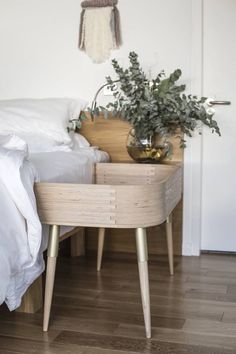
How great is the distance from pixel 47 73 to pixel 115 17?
21.0 inches

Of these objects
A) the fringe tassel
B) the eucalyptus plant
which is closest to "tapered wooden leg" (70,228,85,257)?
the eucalyptus plant

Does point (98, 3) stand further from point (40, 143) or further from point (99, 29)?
point (40, 143)

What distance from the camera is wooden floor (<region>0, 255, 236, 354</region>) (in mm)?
1825

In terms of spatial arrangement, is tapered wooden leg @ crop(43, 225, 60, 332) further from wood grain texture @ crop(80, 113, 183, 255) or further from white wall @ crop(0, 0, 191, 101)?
white wall @ crop(0, 0, 191, 101)

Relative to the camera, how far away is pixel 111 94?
9.86 ft

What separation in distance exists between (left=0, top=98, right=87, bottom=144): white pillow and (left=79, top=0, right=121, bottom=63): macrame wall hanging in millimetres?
392

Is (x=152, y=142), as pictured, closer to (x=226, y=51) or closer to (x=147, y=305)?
(x=226, y=51)

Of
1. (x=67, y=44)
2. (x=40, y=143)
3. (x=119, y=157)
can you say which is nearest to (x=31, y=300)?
(x=40, y=143)

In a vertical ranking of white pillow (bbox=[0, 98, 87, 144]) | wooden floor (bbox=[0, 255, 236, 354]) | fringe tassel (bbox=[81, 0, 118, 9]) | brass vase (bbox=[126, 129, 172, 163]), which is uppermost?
fringe tassel (bbox=[81, 0, 118, 9])

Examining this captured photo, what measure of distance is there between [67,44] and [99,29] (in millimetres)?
217

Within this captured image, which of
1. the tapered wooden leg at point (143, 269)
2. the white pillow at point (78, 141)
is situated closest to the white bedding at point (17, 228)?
the tapered wooden leg at point (143, 269)

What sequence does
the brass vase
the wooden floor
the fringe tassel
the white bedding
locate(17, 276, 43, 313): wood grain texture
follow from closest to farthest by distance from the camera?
the white bedding, the wooden floor, locate(17, 276, 43, 313): wood grain texture, the brass vase, the fringe tassel

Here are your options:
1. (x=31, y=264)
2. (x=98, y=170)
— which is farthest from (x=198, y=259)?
(x=31, y=264)

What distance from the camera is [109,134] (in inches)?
119
